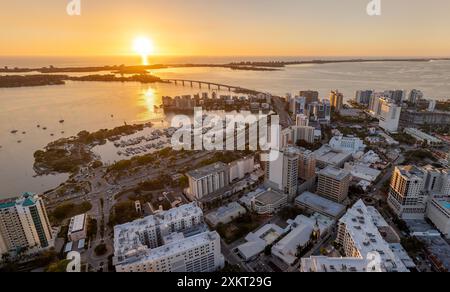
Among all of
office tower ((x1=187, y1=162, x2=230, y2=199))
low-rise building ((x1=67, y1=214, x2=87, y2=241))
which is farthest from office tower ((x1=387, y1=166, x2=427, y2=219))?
low-rise building ((x1=67, y1=214, x2=87, y2=241))

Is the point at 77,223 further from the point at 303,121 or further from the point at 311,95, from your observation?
the point at 311,95

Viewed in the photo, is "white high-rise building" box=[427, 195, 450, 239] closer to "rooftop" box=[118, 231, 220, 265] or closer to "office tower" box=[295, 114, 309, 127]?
"rooftop" box=[118, 231, 220, 265]

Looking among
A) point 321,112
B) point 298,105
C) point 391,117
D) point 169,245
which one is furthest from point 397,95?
point 169,245

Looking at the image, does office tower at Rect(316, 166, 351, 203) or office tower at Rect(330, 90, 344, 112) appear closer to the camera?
office tower at Rect(316, 166, 351, 203)
